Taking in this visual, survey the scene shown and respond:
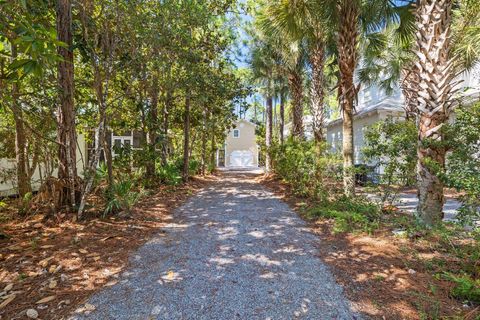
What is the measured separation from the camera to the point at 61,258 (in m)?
3.60

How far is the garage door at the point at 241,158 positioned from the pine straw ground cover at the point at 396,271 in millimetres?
29543

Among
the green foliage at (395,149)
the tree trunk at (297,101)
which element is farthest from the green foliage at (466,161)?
the tree trunk at (297,101)

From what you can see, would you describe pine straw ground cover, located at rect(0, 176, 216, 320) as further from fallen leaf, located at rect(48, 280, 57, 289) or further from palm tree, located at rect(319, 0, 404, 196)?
palm tree, located at rect(319, 0, 404, 196)

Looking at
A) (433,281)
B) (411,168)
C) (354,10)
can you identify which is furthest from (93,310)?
(354,10)

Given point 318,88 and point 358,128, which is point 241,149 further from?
point 318,88

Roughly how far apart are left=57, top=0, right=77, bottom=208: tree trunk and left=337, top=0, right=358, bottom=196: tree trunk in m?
5.85

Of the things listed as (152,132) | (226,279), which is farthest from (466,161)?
(152,132)

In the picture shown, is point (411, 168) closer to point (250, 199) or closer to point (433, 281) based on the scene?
point (433, 281)

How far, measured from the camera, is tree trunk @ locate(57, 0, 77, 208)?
494cm

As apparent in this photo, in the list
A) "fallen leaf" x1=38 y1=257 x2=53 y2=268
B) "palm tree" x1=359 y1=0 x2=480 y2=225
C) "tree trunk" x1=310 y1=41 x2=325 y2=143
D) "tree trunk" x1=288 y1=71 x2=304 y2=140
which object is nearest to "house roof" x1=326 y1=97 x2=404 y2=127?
"tree trunk" x1=288 y1=71 x2=304 y2=140

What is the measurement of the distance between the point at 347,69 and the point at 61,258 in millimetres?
6998

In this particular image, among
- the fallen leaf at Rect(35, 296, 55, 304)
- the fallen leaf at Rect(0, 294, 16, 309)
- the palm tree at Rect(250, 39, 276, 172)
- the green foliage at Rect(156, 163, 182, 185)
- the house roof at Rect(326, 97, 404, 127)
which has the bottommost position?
the fallen leaf at Rect(35, 296, 55, 304)

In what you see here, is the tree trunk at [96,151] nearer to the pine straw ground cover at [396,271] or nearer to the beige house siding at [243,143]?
the pine straw ground cover at [396,271]

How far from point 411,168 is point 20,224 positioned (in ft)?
23.2
